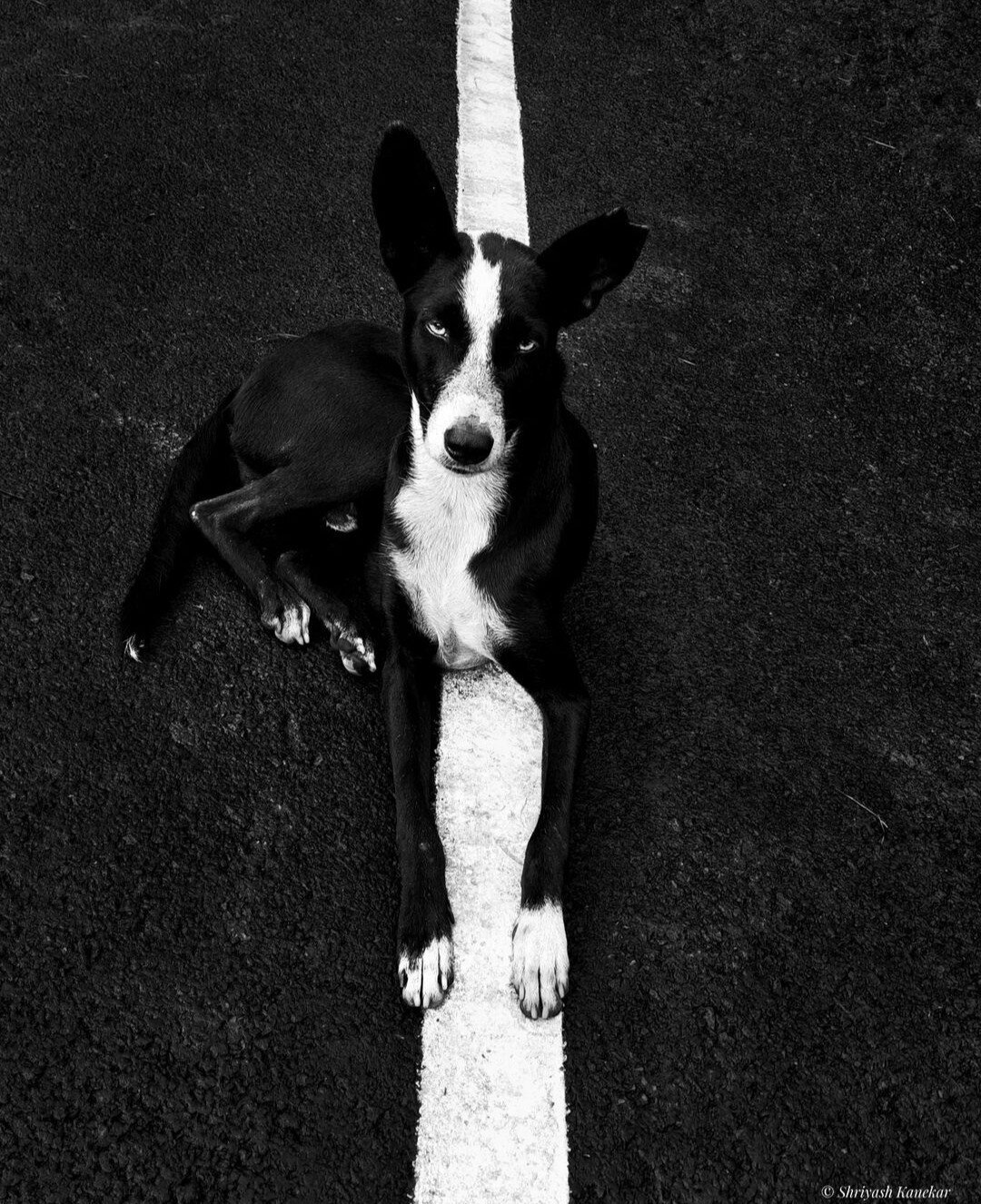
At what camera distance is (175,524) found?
3.38 meters

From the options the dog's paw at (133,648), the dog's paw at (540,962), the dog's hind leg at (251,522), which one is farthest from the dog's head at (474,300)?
the dog's paw at (540,962)

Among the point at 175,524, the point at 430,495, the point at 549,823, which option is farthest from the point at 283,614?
the point at 549,823

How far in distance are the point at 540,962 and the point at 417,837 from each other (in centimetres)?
44

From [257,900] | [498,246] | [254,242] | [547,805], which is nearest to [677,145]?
[254,242]

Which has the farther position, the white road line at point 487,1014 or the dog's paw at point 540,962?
the dog's paw at point 540,962

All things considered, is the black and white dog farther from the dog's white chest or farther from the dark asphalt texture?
the dark asphalt texture

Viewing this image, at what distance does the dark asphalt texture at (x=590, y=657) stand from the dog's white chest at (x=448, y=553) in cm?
33

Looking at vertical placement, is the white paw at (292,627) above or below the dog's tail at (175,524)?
below

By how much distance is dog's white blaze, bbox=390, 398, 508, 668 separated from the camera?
303 cm

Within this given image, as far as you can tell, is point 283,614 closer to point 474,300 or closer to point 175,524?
point 175,524

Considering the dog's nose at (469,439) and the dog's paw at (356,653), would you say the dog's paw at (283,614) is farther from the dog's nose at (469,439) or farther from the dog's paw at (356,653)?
the dog's nose at (469,439)

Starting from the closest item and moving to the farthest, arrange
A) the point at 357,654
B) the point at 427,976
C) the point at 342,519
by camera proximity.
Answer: the point at 427,976 < the point at 357,654 < the point at 342,519

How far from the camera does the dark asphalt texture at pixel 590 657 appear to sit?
7.55ft

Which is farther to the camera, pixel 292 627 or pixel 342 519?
pixel 342 519
